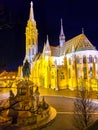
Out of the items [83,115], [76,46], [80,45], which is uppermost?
[80,45]

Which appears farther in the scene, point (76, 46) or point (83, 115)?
point (76, 46)

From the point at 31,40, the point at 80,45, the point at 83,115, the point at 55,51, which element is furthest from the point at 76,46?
the point at 83,115

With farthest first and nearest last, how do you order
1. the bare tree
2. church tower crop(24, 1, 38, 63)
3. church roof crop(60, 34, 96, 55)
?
church tower crop(24, 1, 38, 63)
church roof crop(60, 34, 96, 55)
the bare tree

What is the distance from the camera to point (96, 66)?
2386 inches

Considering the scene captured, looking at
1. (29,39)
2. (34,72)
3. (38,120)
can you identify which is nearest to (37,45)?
(29,39)

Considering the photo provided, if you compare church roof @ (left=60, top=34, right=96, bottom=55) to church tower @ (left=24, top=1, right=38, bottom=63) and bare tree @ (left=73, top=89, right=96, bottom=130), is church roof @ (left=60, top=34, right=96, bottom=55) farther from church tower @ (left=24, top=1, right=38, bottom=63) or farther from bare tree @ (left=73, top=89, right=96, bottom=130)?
bare tree @ (left=73, top=89, right=96, bottom=130)

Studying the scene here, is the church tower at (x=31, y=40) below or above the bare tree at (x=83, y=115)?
above

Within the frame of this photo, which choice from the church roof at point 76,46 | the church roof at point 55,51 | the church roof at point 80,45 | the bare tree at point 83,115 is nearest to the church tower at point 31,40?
the church roof at point 55,51

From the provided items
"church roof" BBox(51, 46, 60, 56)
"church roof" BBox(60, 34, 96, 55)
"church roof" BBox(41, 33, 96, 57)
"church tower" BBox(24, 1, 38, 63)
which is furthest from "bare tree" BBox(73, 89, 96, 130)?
"church tower" BBox(24, 1, 38, 63)

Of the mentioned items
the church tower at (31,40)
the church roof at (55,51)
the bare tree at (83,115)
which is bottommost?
the bare tree at (83,115)

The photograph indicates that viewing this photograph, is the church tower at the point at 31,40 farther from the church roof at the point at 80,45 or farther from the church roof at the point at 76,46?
the church roof at the point at 80,45

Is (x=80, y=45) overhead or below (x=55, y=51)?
overhead

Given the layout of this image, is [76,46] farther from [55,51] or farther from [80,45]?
[55,51]

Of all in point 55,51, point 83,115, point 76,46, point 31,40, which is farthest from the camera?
point 31,40
